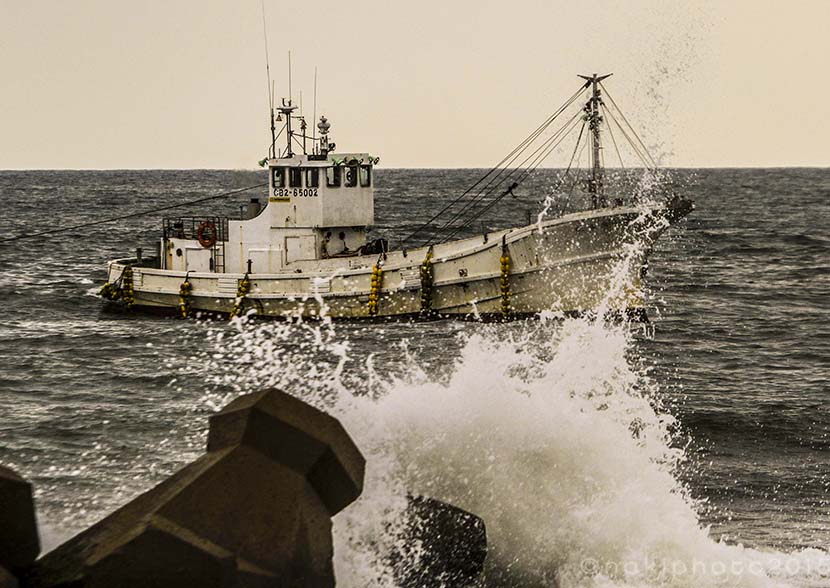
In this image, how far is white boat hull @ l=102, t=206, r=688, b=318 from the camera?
28422mm

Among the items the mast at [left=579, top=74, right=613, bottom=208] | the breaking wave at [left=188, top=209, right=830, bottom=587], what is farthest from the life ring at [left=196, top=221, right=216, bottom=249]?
the breaking wave at [left=188, top=209, right=830, bottom=587]

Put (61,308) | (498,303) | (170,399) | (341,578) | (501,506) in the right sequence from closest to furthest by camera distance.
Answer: (341,578), (501,506), (170,399), (498,303), (61,308)

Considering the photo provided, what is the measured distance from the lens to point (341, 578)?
354 inches

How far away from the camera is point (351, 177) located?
103 feet

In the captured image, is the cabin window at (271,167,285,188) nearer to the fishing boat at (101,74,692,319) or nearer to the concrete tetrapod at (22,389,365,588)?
the fishing boat at (101,74,692,319)

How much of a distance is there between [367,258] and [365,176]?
2559mm

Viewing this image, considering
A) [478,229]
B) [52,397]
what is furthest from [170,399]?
[478,229]

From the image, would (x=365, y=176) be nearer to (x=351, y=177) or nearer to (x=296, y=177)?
(x=351, y=177)

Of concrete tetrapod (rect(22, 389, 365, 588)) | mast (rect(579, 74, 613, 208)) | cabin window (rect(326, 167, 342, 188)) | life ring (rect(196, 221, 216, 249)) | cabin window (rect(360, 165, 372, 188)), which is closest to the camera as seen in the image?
concrete tetrapod (rect(22, 389, 365, 588))

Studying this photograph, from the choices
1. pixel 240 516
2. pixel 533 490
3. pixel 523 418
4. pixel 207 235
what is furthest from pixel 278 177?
pixel 240 516

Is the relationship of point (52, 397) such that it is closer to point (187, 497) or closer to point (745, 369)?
point (745, 369)

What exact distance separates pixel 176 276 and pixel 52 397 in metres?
10.8

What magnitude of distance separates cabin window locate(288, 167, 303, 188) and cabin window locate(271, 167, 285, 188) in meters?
0.23

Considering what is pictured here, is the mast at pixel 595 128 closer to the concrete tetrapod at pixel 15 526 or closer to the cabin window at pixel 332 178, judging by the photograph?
the cabin window at pixel 332 178
